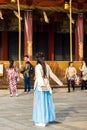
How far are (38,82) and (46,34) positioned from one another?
63.2ft

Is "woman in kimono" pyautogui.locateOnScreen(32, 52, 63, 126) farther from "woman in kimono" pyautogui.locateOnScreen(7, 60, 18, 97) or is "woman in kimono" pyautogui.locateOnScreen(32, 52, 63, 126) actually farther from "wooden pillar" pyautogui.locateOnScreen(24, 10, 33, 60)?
"wooden pillar" pyautogui.locateOnScreen(24, 10, 33, 60)

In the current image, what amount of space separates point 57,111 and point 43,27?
15889 millimetres

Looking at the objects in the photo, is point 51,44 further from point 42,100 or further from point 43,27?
point 42,100

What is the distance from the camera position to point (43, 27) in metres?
31.9

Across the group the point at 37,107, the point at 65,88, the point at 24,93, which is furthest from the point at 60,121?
the point at 65,88

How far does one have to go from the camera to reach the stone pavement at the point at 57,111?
43.4 feet

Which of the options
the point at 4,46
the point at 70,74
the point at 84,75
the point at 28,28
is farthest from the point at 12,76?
the point at 4,46

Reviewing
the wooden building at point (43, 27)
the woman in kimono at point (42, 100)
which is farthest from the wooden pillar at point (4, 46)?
the woman in kimono at point (42, 100)

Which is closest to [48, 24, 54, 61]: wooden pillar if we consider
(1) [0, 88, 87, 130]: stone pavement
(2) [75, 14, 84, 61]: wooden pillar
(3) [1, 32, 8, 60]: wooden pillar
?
(3) [1, 32, 8, 60]: wooden pillar

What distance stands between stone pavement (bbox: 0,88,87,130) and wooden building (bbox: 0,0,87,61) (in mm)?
5967

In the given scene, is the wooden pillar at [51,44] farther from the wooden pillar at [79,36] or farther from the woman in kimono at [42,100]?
the woman in kimono at [42,100]

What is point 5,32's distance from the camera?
3156 centimetres

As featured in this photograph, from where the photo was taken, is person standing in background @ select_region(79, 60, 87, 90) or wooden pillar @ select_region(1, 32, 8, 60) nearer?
person standing in background @ select_region(79, 60, 87, 90)

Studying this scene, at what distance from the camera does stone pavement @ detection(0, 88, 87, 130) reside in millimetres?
13219
